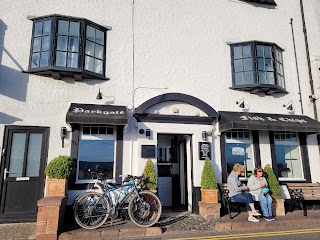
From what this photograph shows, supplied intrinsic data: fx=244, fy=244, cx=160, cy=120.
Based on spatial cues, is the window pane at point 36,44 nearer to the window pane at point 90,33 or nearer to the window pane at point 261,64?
the window pane at point 90,33

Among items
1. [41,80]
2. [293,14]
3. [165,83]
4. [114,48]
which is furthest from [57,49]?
[293,14]

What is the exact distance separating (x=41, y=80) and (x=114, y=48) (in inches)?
99.6

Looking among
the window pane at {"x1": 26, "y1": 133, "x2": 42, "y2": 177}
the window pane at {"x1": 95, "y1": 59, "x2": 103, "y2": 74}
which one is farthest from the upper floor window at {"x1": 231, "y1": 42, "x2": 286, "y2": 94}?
the window pane at {"x1": 26, "y1": 133, "x2": 42, "y2": 177}

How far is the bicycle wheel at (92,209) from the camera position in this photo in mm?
5746

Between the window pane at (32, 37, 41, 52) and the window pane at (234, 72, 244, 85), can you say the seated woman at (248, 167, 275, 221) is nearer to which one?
the window pane at (234, 72, 244, 85)

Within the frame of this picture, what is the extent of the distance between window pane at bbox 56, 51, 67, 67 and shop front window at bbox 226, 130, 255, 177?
19.3ft

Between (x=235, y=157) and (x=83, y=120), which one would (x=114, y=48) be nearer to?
(x=83, y=120)

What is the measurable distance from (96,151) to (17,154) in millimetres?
2185

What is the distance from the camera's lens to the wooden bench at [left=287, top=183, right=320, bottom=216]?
7577mm

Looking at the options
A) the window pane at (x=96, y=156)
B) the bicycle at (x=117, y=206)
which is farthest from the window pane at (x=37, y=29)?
the bicycle at (x=117, y=206)

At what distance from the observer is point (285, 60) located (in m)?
9.75

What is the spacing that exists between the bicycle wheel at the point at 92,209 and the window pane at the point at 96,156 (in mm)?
1411

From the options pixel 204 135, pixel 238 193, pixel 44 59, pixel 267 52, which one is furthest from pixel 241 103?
pixel 44 59

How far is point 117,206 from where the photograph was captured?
613cm
